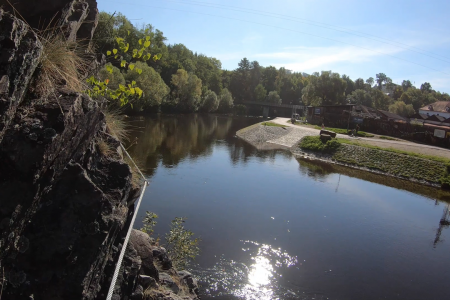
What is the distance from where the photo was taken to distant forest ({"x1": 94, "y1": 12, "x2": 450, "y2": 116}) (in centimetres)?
5825

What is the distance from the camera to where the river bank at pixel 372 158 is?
30.7 metres

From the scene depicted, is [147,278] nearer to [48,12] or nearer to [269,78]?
[48,12]

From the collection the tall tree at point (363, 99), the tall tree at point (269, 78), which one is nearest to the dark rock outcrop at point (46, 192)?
the tall tree at point (363, 99)

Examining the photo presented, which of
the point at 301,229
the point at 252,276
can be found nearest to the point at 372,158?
the point at 301,229

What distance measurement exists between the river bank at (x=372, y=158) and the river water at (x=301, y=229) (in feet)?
8.37

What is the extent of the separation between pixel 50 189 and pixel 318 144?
131ft

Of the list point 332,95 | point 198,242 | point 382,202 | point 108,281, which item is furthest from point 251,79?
point 108,281

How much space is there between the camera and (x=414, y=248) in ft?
51.6

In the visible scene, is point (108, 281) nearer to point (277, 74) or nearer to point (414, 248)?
point (414, 248)

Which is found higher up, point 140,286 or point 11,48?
point 11,48

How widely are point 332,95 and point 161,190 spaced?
72467 millimetres

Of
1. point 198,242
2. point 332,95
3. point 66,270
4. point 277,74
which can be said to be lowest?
point 198,242

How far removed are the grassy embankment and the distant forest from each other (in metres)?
23.1

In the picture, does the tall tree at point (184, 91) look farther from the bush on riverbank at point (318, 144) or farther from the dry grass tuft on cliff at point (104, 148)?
the dry grass tuft on cliff at point (104, 148)
